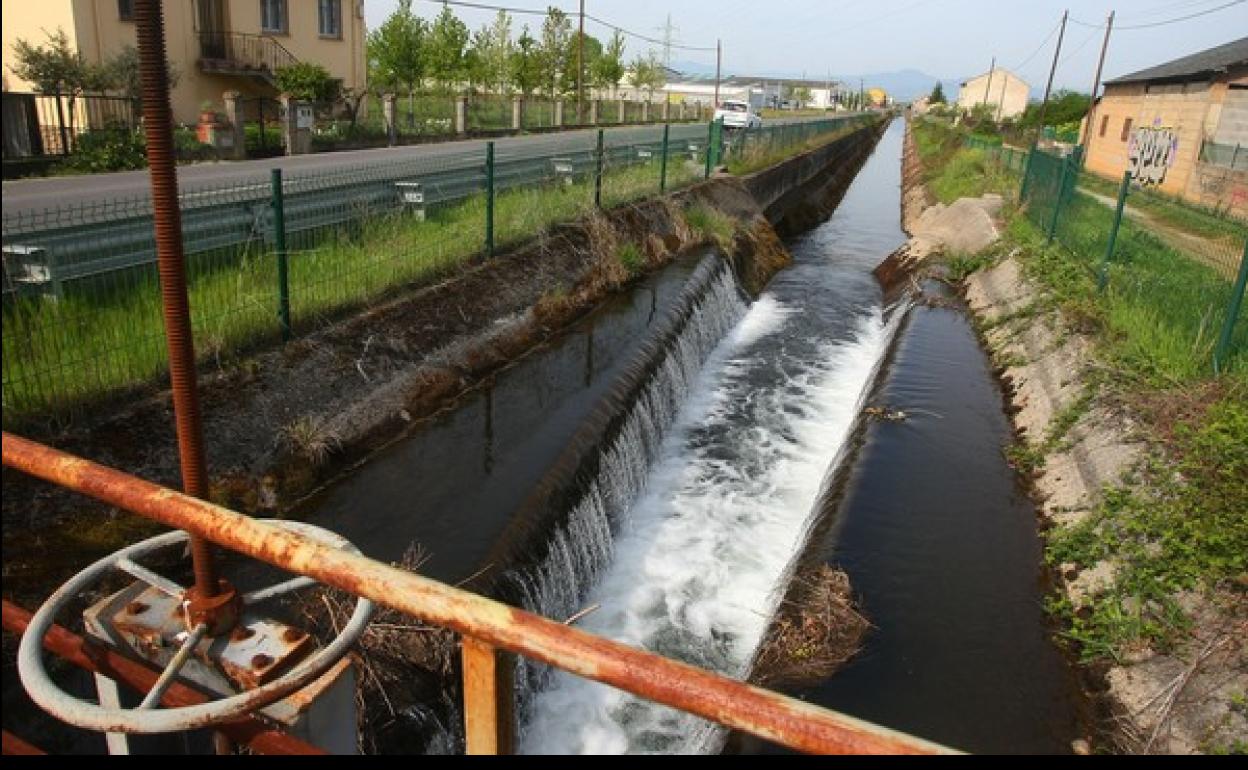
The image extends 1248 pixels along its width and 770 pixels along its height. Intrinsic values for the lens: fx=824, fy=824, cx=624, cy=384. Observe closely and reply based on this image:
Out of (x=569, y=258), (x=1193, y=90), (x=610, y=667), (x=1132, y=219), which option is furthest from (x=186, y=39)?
(x=1193, y=90)

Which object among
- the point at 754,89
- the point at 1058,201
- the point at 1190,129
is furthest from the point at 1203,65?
the point at 754,89

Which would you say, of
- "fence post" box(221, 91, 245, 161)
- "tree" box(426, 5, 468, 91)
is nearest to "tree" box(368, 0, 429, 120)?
"tree" box(426, 5, 468, 91)

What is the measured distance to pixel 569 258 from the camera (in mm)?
11828

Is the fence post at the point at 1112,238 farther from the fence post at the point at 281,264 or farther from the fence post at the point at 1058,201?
the fence post at the point at 281,264

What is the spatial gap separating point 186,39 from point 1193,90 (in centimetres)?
3143

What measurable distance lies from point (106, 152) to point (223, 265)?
495 inches

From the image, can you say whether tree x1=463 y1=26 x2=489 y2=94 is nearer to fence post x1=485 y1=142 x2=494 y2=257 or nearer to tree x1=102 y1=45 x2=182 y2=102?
tree x1=102 y1=45 x2=182 y2=102

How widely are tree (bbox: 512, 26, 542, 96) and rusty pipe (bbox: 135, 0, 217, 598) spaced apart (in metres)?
46.9

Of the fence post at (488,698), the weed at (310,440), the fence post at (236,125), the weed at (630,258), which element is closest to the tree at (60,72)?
the fence post at (236,125)

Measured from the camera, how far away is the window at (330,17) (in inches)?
1107

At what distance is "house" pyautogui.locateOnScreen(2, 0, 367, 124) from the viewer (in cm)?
1895

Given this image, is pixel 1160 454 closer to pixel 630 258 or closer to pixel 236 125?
pixel 630 258

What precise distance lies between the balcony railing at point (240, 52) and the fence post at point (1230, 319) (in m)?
24.9

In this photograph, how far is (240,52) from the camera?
2475 centimetres
